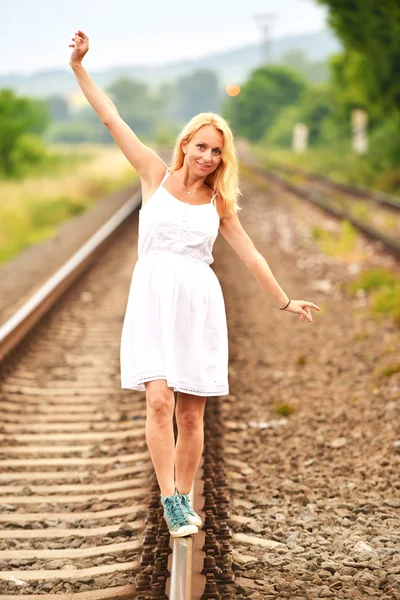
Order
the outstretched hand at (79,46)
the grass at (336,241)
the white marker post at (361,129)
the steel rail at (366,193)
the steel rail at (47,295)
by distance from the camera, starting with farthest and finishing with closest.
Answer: the white marker post at (361,129) < the steel rail at (366,193) < the grass at (336,241) < the steel rail at (47,295) < the outstretched hand at (79,46)

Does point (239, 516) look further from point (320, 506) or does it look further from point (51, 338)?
point (51, 338)

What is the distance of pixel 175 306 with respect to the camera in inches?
141

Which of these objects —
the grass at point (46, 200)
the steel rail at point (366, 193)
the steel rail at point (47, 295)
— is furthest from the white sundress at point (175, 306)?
the steel rail at point (366, 193)

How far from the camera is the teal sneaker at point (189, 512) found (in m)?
3.61

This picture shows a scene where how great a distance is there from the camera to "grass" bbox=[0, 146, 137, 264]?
16391mm

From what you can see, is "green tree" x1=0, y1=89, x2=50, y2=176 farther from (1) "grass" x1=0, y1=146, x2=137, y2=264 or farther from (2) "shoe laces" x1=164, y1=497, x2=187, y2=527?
(2) "shoe laces" x1=164, y1=497, x2=187, y2=527

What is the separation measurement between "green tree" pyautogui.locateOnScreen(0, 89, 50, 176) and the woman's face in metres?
28.9

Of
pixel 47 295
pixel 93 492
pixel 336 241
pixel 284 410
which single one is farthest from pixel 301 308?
pixel 336 241

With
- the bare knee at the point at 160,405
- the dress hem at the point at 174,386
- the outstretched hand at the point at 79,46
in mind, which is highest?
the outstretched hand at the point at 79,46

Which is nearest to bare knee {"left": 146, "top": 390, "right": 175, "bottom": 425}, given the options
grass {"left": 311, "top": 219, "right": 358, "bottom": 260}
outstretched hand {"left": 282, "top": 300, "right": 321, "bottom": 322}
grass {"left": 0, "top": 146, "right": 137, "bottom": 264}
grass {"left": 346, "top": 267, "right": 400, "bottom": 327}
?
outstretched hand {"left": 282, "top": 300, "right": 321, "bottom": 322}

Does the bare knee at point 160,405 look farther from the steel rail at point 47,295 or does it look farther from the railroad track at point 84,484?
the steel rail at point 47,295

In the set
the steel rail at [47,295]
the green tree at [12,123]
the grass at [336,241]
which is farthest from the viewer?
the green tree at [12,123]

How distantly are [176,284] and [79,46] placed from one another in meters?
1.07

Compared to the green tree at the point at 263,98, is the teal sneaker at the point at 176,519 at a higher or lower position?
lower
